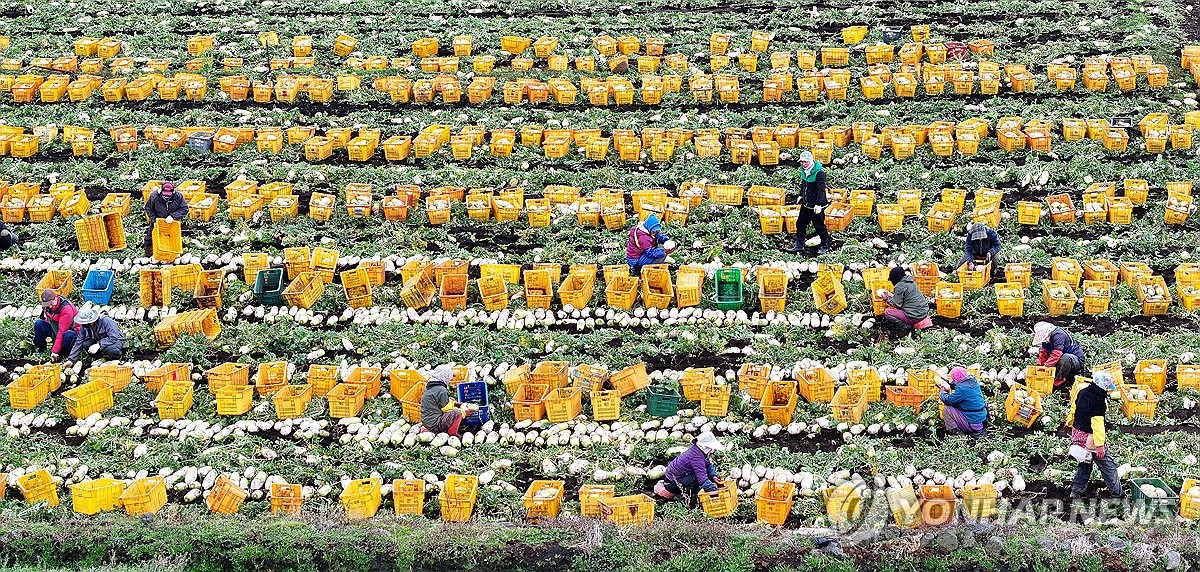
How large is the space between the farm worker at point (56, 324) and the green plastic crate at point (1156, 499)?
13.5 metres

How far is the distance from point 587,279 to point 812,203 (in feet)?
13.4

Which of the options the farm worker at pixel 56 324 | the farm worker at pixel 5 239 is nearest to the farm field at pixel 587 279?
the farm worker at pixel 56 324

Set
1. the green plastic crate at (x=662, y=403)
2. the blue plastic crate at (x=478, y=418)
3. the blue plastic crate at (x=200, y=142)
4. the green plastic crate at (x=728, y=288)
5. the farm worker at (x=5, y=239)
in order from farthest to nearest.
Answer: the blue plastic crate at (x=200, y=142), the farm worker at (x=5, y=239), the green plastic crate at (x=728, y=288), the green plastic crate at (x=662, y=403), the blue plastic crate at (x=478, y=418)

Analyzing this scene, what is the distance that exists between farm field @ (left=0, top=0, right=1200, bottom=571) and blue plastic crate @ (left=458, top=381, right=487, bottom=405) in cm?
6

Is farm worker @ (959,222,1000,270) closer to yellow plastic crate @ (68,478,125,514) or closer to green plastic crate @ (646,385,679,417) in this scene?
green plastic crate @ (646,385,679,417)

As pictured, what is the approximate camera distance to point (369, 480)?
54.2 ft

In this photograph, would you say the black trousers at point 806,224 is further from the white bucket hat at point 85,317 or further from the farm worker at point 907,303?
the white bucket hat at point 85,317

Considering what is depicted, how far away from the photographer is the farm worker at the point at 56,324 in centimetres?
2036

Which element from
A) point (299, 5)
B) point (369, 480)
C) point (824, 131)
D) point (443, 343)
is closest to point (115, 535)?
point (369, 480)

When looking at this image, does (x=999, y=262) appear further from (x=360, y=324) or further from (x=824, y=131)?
(x=360, y=324)

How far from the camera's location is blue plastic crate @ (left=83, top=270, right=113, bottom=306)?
2220 centimetres

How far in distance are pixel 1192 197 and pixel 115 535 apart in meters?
18.0

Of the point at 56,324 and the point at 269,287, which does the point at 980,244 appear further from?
the point at 56,324

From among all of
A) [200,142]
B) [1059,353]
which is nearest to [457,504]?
[1059,353]
